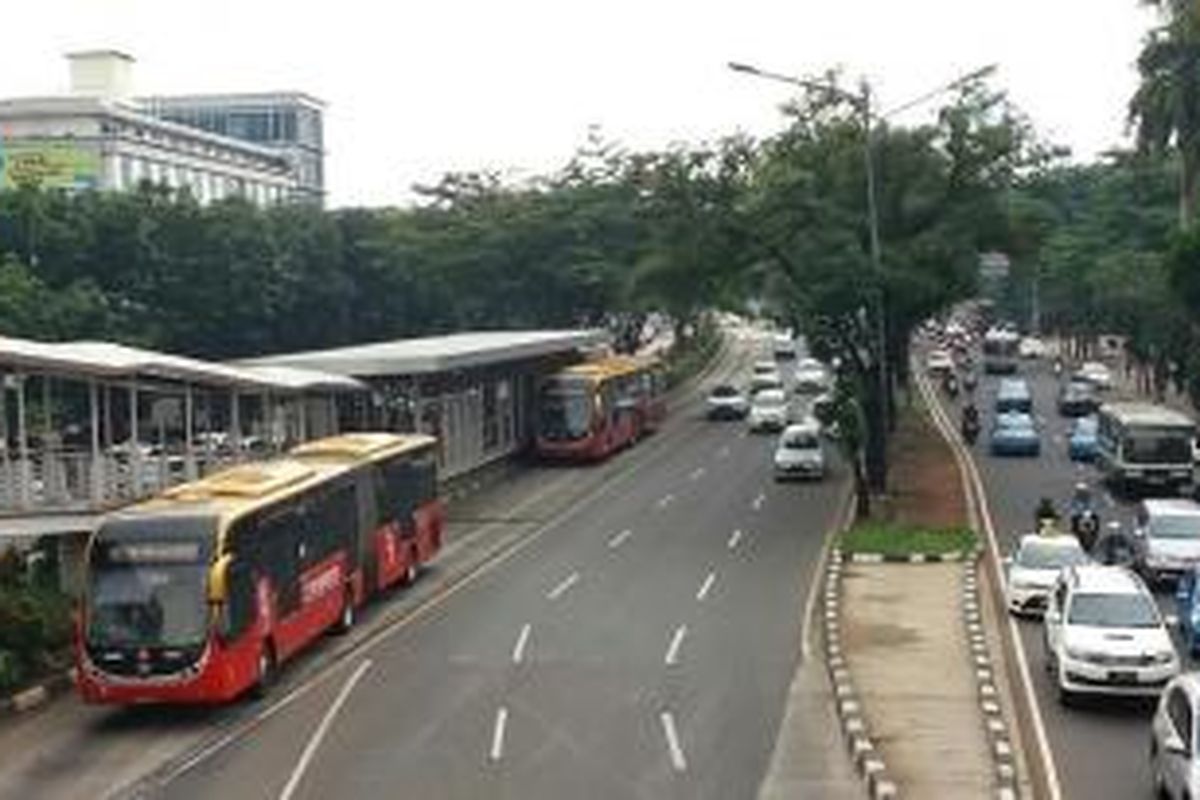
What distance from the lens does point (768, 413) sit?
75125 mm

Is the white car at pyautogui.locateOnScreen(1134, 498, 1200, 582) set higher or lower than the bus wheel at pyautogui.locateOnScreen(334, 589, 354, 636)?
higher

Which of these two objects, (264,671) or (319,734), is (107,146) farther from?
(319,734)

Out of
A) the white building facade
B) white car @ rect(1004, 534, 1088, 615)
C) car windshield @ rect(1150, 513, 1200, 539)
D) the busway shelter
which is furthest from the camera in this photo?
the white building facade

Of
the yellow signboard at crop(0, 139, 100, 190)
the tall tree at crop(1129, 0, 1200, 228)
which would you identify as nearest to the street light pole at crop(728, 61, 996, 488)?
the tall tree at crop(1129, 0, 1200, 228)

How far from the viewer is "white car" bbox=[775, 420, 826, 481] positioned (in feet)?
191

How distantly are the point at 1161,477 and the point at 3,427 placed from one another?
30.2m

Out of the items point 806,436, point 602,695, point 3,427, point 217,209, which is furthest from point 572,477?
point 217,209

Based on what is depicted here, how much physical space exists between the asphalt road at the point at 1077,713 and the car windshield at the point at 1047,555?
1027 mm

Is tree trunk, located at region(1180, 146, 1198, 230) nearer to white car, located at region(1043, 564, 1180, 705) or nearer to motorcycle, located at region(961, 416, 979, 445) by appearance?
motorcycle, located at region(961, 416, 979, 445)

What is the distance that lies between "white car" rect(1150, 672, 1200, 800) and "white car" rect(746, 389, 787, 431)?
174 ft

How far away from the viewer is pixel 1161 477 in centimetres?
5278

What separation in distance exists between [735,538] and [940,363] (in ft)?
181

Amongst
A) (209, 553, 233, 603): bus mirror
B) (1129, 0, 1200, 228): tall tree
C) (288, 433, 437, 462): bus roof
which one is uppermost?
(1129, 0, 1200, 228): tall tree

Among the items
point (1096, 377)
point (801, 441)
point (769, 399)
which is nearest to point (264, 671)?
point (801, 441)
